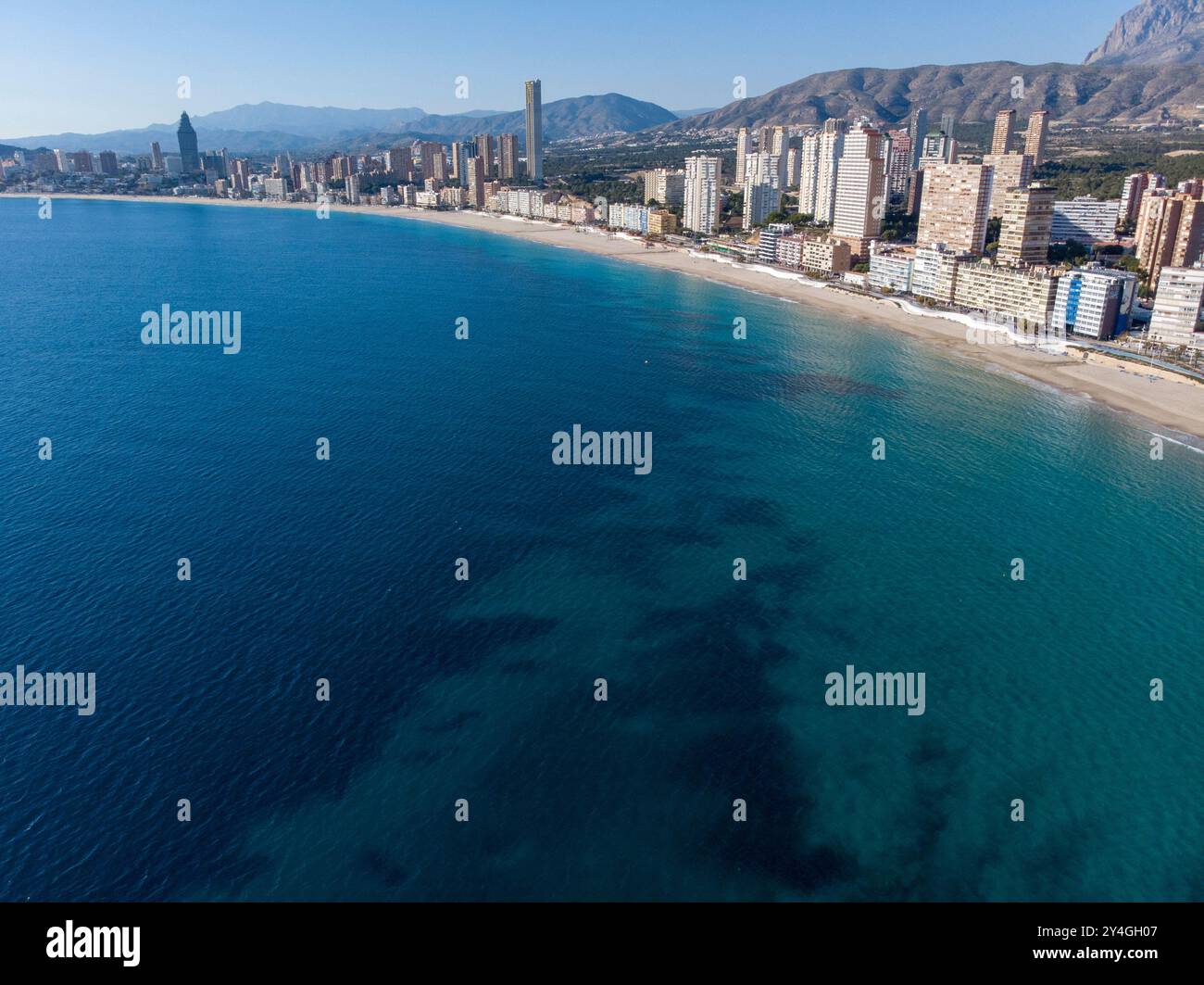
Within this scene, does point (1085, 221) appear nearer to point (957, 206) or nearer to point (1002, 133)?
point (957, 206)

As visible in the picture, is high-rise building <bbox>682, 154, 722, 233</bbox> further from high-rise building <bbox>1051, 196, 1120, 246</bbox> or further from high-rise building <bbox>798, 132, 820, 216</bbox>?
high-rise building <bbox>1051, 196, 1120, 246</bbox>

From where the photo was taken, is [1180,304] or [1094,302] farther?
[1094,302]

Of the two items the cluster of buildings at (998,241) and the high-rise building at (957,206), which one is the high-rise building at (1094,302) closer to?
the cluster of buildings at (998,241)

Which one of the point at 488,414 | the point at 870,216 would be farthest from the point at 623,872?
the point at 870,216

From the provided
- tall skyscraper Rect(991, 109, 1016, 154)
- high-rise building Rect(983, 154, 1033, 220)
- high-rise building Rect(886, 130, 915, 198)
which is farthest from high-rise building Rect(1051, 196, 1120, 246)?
tall skyscraper Rect(991, 109, 1016, 154)

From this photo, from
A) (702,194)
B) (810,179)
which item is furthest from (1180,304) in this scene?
(702,194)
